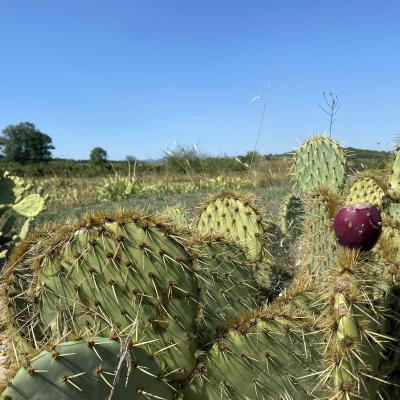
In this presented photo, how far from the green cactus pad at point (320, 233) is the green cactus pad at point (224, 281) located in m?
0.44

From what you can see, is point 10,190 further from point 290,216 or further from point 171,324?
point 171,324

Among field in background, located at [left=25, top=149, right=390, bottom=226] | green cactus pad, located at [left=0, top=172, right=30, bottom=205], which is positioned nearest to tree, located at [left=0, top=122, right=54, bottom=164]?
field in background, located at [left=25, top=149, right=390, bottom=226]

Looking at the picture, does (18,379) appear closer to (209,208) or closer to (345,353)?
(345,353)

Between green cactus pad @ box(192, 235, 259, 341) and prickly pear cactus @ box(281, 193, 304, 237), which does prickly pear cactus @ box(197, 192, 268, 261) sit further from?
prickly pear cactus @ box(281, 193, 304, 237)

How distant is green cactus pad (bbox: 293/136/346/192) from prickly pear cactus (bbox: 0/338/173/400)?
2.46 meters

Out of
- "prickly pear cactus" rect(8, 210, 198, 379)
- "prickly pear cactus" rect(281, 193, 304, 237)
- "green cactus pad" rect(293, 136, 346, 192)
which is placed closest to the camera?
"prickly pear cactus" rect(8, 210, 198, 379)

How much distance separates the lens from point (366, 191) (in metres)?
2.21

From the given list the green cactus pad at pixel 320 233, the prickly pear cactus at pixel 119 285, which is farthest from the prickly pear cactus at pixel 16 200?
the prickly pear cactus at pixel 119 285

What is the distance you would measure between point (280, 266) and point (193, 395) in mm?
1855

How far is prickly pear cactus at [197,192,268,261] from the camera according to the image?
2.32 meters

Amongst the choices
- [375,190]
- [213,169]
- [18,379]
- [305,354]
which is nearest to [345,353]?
[305,354]

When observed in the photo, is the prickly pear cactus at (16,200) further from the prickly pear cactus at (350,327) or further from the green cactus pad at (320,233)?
the prickly pear cactus at (350,327)

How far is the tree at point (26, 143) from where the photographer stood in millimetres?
49656

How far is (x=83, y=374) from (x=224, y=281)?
33.1 inches
